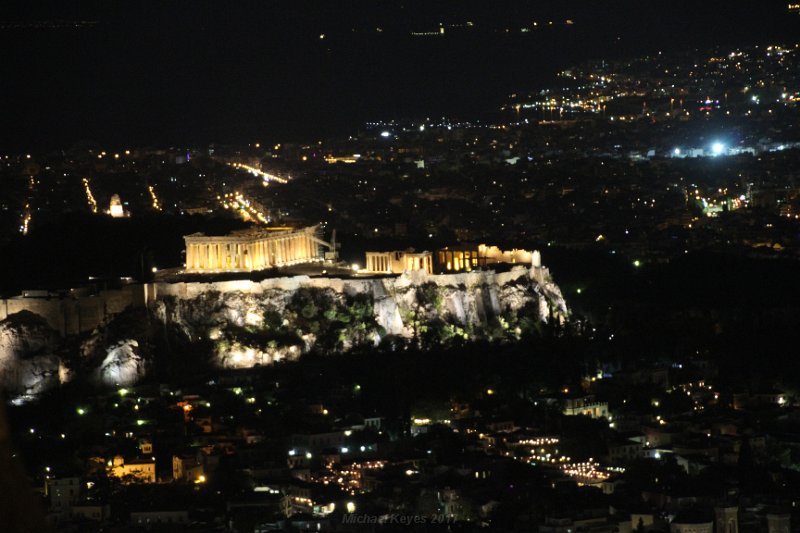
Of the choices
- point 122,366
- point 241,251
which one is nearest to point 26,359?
point 122,366

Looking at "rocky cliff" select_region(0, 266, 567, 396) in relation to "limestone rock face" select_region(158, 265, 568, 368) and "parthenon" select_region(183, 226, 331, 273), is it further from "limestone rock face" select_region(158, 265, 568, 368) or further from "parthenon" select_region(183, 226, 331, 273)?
"parthenon" select_region(183, 226, 331, 273)

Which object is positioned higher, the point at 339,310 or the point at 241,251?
the point at 241,251

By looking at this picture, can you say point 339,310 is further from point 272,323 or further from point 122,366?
point 122,366

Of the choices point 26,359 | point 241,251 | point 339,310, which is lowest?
point 26,359

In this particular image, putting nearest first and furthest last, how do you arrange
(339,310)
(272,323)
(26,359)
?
(26,359), (272,323), (339,310)

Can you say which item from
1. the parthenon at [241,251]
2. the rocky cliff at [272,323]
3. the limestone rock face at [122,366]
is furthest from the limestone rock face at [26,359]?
the parthenon at [241,251]

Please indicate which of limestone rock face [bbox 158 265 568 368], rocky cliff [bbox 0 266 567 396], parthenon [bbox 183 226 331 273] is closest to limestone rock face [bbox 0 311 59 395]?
rocky cliff [bbox 0 266 567 396]

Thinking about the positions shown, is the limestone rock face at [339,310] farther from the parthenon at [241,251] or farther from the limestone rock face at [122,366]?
the parthenon at [241,251]
